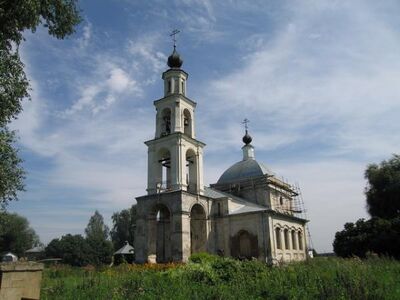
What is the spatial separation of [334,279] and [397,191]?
27.1 metres

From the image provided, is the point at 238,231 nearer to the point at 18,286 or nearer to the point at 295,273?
the point at 295,273

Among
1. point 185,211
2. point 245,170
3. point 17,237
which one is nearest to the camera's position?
point 185,211

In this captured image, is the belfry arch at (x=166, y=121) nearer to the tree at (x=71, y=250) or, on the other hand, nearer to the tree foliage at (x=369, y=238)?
the tree foliage at (x=369, y=238)

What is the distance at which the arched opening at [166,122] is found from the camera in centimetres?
2993

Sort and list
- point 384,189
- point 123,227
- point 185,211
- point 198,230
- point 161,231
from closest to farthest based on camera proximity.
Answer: point 185,211 → point 198,230 → point 161,231 → point 384,189 → point 123,227

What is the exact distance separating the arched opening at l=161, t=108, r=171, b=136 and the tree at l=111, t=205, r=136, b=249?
2913 cm

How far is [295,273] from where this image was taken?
11078 millimetres

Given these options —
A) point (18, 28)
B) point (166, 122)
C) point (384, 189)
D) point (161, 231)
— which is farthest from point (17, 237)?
point (18, 28)

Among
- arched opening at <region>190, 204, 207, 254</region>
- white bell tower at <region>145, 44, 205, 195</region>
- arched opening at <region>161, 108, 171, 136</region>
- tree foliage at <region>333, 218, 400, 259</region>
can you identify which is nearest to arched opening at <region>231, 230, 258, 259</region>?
arched opening at <region>190, 204, 207, 254</region>

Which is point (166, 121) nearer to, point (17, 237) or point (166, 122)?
point (166, 122)

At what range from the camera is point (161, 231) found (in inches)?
1175

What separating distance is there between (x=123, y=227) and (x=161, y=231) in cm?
3024

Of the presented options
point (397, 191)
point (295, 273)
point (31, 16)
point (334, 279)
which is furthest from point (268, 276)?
point (397, 191)

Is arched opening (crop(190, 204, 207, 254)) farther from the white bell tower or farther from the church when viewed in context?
the white bell tower
